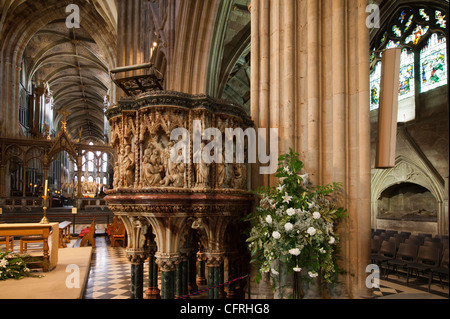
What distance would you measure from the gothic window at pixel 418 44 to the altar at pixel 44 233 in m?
10.0

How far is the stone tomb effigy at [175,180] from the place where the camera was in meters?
3.74

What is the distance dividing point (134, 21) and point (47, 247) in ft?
44.3

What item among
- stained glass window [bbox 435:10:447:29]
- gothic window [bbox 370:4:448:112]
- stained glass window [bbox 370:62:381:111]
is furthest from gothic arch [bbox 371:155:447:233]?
stained glass window [bbox 435:10:447:29]

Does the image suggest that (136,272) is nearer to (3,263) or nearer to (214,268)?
(214,268)

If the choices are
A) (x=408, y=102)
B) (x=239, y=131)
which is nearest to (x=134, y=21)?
(x=408, y=102)

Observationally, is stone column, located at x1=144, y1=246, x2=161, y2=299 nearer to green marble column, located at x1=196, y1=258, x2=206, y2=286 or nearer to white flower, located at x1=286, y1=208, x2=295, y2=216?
green marble column, located at x1=196, y1=258, x2=206, y2=286

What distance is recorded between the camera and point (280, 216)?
11.2 ft

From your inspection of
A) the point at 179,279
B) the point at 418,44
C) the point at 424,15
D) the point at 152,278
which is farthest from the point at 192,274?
the point at 424,15

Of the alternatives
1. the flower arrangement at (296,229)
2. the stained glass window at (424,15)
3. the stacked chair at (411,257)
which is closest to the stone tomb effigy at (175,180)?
the flower arrangement at (296,229)

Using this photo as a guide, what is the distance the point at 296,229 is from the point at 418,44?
10085 millimetres

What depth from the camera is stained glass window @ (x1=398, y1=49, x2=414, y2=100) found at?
10.8 metres

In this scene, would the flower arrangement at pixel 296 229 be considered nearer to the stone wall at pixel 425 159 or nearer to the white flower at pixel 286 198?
the white flower at pixel 286 198

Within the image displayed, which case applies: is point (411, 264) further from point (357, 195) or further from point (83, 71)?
point (83, 71)

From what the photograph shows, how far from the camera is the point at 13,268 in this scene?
5684 millimetres
